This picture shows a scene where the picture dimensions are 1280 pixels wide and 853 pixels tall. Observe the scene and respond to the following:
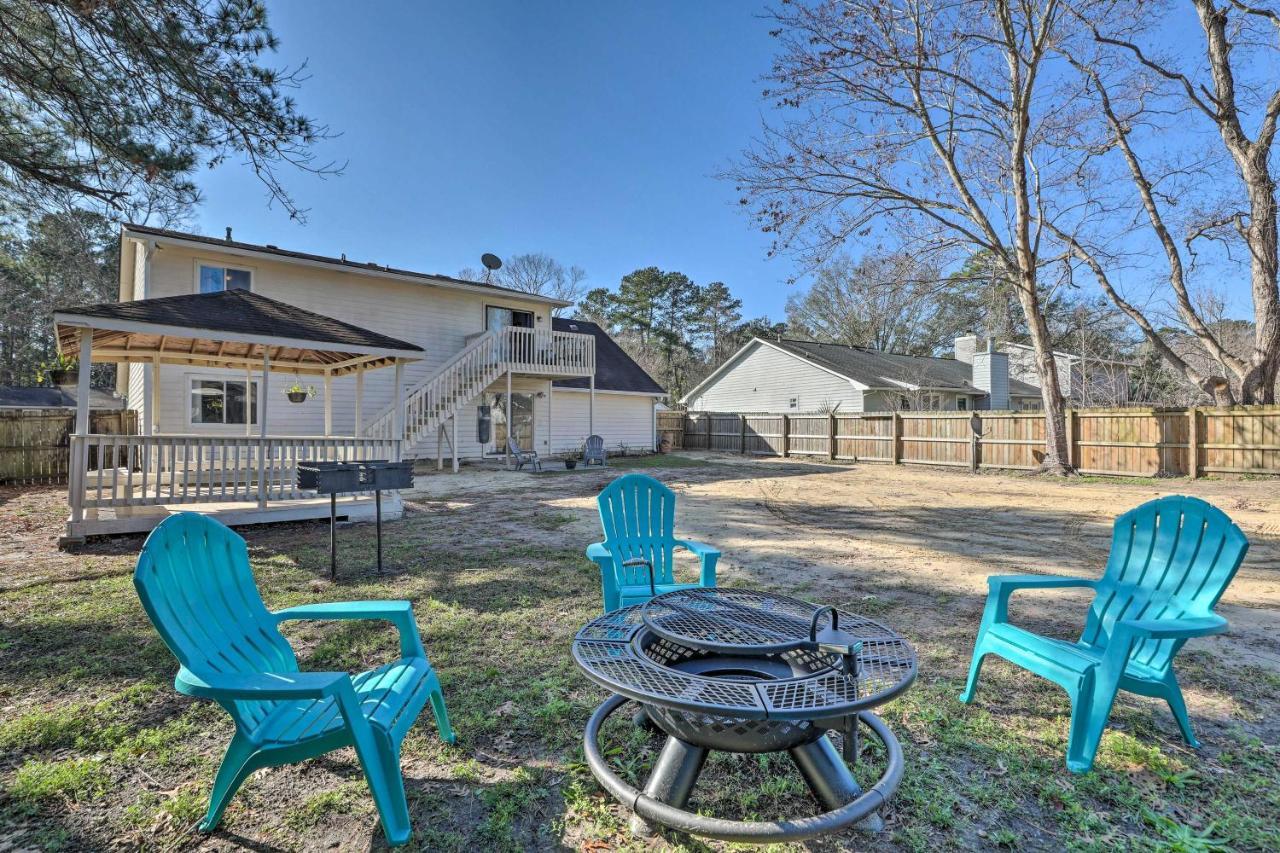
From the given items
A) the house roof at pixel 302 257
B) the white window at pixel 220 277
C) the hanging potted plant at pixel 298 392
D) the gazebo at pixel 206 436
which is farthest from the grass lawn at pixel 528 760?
the white window at pixel 220 277

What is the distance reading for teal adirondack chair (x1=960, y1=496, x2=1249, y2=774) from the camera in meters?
2.26

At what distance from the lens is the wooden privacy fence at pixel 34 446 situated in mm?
11281

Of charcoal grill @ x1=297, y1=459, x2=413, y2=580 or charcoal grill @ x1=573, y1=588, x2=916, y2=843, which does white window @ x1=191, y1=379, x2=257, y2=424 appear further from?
charcoal grill @ x1=573, y1=588, x2=916, y2=843

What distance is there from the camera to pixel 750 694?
1604mm

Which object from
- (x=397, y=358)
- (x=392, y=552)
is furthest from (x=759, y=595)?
(x=397, y=358)

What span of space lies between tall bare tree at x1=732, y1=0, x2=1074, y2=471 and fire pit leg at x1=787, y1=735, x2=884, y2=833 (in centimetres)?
1311

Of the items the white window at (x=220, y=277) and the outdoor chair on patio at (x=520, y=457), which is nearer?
the white window at (x=220, y=277)

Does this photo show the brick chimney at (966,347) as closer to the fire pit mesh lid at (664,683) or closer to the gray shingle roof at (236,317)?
the gray shingle roof at (236,317)

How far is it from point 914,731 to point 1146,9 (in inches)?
603

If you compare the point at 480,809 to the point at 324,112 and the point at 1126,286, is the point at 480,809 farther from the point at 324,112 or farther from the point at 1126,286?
the point at 1126,286

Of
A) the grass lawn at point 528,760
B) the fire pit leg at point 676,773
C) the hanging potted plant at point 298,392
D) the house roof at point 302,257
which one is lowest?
the grass lawn at point 528,760

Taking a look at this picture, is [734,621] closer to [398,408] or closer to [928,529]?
[928,529]

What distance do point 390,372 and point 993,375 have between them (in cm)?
2373

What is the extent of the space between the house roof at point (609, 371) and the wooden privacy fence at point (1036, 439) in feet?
15.4
